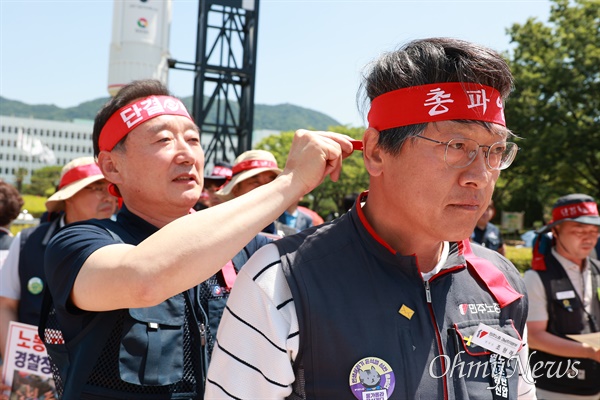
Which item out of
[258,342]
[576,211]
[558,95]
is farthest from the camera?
[558,95]

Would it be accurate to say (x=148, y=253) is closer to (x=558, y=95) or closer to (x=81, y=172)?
(x=81, y=172)

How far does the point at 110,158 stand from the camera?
2.25 m

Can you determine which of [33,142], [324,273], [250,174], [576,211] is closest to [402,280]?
[324,273]

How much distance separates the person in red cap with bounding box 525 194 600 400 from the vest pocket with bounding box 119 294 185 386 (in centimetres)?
275

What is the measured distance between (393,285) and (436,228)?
0.21m

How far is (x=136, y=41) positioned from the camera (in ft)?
63.0

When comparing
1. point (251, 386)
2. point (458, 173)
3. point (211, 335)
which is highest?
point (458, 173)

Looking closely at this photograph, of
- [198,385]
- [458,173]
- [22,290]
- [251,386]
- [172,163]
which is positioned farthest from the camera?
[22,290]

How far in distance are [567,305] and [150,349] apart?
10.4 ft

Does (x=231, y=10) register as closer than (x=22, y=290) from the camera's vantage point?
No

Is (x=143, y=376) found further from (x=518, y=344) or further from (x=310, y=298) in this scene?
(x=518, y=344)

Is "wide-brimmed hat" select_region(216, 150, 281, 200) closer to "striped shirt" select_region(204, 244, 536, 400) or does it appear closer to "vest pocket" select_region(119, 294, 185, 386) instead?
"vest pocket" select_region(119, 294, 185, 386)

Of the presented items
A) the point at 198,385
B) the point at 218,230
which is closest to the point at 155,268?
the point at 218,230

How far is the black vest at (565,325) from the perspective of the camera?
12.7 ft
